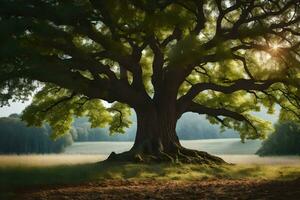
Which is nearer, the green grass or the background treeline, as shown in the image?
the green grass

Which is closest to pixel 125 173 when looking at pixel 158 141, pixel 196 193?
pixel 158 141

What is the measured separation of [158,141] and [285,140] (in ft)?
107

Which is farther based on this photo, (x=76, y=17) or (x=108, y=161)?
(x=108, y=161)

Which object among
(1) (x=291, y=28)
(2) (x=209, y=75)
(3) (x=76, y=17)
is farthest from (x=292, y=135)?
(3) (x=76, y=17)

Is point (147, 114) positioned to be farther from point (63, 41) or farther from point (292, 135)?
point (292, 135)

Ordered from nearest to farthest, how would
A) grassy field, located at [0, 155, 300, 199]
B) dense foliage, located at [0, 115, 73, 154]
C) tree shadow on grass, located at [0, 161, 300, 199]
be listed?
1. tree shadow on grass, located at [0, 161, 300, 199]
2. grassy field, located at [0, 155, 300, 199]
3. dense foliage, located at [0, 115, 73, 154]

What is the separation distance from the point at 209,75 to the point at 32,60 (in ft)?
52.2

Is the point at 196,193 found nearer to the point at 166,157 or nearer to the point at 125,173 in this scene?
the point at 125,173

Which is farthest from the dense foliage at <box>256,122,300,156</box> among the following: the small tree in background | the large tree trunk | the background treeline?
the background treeline

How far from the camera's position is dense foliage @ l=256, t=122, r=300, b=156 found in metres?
53.6

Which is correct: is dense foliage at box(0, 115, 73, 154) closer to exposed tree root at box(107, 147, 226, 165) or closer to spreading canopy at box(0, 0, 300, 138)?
spreading canopy at box(0, 0, 300, 138)

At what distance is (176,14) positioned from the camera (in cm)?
2094

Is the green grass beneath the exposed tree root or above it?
beneath

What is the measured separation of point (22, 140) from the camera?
7525cm
